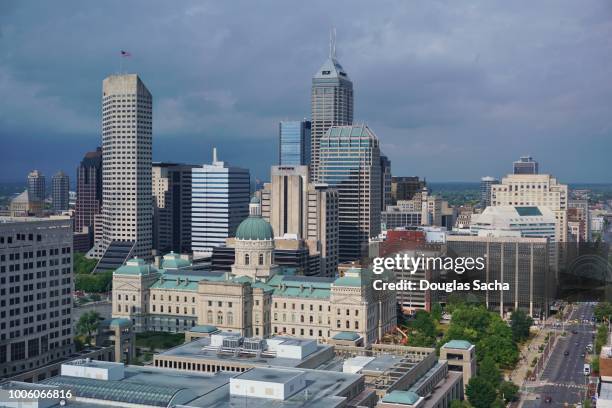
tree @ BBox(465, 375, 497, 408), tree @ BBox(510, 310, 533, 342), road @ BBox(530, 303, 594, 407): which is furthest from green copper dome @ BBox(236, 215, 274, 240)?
tree @ BBox(465, 375, 497, 408)

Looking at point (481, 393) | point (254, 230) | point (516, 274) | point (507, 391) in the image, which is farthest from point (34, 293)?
point (516, 274)

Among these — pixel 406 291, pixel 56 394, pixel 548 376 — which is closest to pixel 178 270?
pixel 406 291

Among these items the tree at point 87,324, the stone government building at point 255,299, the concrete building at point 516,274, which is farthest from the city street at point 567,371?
the tree at point 87,324

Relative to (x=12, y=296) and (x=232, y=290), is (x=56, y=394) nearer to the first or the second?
(x=12, y=296)

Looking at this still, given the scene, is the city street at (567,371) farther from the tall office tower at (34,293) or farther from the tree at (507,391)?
the tall office tower at (34,293)

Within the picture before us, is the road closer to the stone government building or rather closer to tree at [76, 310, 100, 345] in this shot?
the stone government building

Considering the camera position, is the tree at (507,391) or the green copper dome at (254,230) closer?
the tree at (507,391)

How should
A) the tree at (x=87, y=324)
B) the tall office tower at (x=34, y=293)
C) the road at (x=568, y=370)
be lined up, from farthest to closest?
the tree at (x=87, y=324) → the road at (x=568, y=370) → the tall office tower at (x=34, y=293)

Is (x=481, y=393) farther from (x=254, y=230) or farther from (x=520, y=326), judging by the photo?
(x=254, y=230)
